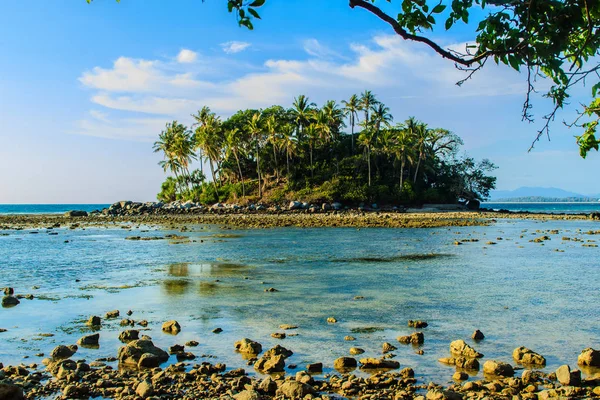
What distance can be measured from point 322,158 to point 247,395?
75.2 metres

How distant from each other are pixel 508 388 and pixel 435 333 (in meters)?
2.94

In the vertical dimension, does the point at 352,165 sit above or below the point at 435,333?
above

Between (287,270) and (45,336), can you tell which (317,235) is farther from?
(45,336)

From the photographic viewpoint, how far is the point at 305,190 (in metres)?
73.1

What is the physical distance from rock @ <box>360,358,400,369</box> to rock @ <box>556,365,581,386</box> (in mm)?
2093

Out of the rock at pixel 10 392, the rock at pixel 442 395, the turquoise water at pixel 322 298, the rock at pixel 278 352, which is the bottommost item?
the turquoise water at pixel 322 298

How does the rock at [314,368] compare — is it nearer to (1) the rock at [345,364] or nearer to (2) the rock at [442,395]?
(1) the rock at [345,364]

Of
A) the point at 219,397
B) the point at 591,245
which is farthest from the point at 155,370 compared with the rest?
the point at 591,245

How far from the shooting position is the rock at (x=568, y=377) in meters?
6.54

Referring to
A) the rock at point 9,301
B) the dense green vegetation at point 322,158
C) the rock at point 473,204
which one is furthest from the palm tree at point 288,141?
the rock at point 9,301

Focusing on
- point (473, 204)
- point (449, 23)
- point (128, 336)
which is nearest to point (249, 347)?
point (128, 336)

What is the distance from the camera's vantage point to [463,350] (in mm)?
7883

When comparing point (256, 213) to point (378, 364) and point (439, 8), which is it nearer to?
point (378, 364)

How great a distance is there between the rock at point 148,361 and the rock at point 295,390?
87.8 inches
